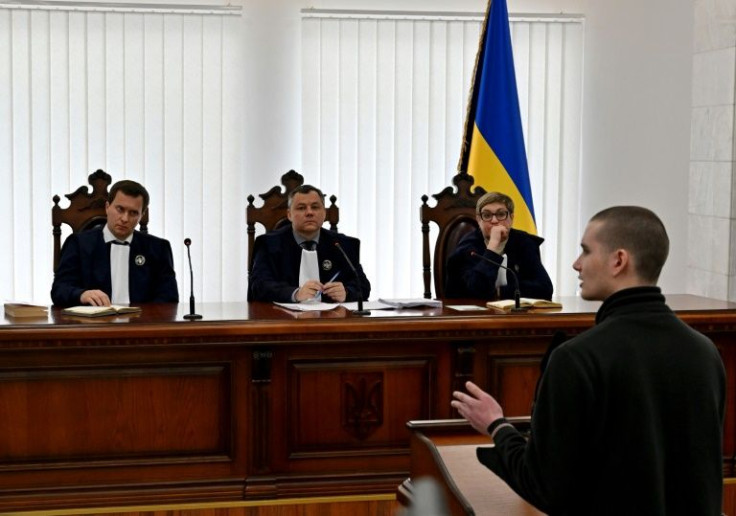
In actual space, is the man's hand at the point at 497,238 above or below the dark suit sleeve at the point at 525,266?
above

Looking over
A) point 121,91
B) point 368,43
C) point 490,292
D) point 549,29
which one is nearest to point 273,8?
point 368,43

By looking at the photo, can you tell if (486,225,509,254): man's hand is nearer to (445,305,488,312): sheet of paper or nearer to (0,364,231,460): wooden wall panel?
(445,305,488,312): sheet of paper

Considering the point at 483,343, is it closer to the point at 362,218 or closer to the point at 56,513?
the point at 56,513

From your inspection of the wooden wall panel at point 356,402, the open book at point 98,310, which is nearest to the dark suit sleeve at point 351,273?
the wooden wall panel at point 356,402

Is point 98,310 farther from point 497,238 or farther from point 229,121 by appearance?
point 229,121

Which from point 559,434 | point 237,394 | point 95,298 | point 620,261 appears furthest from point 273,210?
point 559,434

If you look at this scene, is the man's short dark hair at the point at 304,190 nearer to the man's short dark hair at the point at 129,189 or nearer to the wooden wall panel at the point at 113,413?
the man's short dark hair at the point at 129,189

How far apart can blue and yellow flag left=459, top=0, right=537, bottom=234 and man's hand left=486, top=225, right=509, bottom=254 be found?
1520mm

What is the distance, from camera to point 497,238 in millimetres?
5137

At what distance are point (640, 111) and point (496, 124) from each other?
1.19 meters

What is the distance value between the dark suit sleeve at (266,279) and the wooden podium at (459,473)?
2.08 m

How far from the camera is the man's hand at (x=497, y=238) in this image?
5133 mm

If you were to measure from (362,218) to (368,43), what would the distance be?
113cm

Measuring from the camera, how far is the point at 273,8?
270 inches
